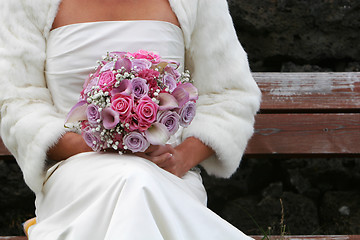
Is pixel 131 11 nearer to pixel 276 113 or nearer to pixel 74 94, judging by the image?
pixel 74 94

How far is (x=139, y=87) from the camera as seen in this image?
2119 mm

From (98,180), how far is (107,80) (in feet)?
1.13

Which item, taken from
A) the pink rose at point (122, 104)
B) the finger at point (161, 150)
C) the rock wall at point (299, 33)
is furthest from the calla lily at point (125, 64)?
the rock wall at point (299, 33)

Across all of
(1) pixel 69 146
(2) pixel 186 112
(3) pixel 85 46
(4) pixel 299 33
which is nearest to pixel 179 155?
(2) pixel 186 112

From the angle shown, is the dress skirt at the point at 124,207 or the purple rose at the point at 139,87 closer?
the dress skirt at the point at 124,207

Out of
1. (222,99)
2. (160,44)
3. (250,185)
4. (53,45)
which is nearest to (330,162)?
(250,185)

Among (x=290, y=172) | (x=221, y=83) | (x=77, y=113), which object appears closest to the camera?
(x=77, y=113)

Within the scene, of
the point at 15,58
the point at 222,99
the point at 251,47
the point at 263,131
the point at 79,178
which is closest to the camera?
the point at 79,178

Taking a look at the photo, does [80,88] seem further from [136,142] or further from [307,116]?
[307,116]

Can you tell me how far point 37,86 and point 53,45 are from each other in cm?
18

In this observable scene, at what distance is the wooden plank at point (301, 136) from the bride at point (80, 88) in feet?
2.09

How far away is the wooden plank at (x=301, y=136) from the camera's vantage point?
3363 mm

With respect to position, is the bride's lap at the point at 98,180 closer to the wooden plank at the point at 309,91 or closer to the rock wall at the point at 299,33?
the wooden plank at the point at 309,91

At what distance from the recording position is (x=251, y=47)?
147 inches
